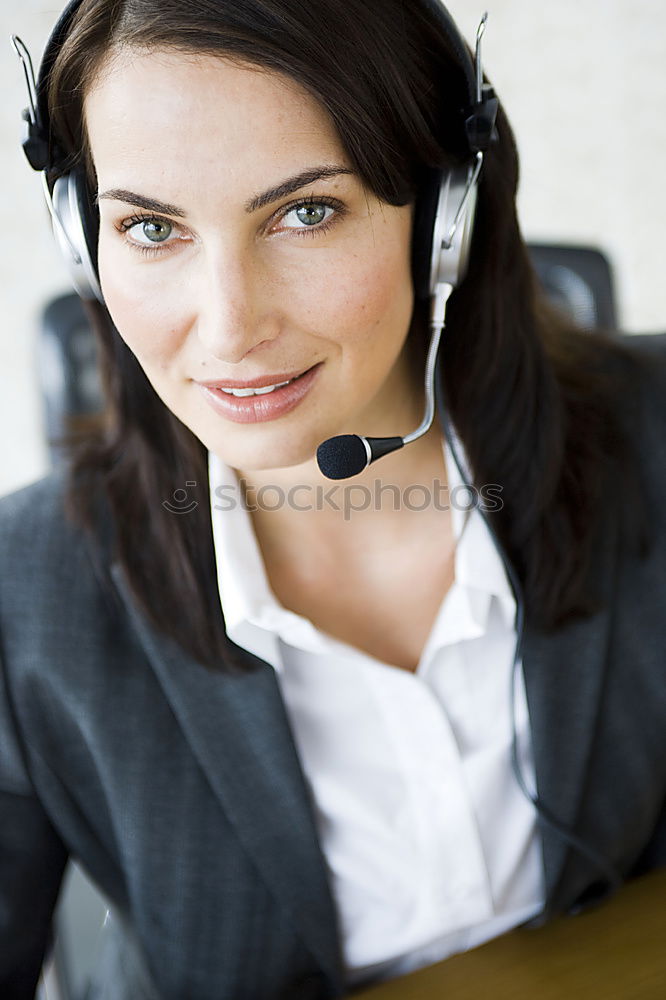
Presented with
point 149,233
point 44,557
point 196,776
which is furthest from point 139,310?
point 196,776

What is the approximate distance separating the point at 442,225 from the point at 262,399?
0.67ft

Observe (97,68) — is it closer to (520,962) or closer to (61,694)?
(61,694)

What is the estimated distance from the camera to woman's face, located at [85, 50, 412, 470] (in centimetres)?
68

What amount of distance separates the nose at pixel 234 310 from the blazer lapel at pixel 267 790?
309mm

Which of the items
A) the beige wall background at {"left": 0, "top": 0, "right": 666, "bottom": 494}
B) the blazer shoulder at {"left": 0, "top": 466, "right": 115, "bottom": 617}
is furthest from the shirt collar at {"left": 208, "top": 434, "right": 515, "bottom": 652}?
the beige wall background at {"left": 0, "top": 0, "right": 666, "bottom": 494}

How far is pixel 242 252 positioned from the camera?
2.33 ft

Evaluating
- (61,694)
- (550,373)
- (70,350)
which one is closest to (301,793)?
(61,694)

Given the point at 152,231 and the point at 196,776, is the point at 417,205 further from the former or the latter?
the point at 196,776

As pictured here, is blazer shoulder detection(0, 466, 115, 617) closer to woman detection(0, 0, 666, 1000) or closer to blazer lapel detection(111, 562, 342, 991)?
woman detection(0, 0, 666, 1000)

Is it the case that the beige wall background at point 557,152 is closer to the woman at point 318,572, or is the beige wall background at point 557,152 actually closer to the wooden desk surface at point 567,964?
the woman at point 318,572

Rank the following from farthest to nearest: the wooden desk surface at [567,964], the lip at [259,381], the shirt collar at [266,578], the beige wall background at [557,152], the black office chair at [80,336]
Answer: the beige wall background at [557,152]
the black office chair at [80,336]
the shirt collar at [266,578]
the lip at [259,381]
the wooden desk surface at [567,964]

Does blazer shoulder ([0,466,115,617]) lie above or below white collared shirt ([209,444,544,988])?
above

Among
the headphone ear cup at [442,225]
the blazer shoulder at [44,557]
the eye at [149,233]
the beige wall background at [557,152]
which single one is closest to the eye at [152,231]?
the eye at [149,233]

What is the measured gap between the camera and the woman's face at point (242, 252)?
2.22 feet
